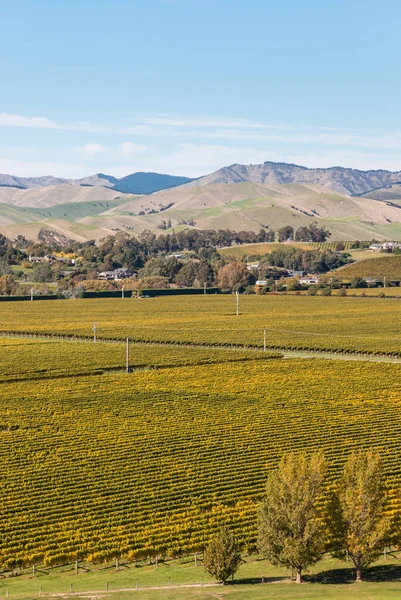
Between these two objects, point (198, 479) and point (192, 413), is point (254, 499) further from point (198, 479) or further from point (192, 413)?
point (192, 413)

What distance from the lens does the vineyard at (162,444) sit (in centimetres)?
4191

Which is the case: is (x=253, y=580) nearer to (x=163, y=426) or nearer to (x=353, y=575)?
(x=353, y=575)

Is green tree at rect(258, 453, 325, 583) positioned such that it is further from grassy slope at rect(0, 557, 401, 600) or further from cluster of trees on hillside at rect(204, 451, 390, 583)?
grassy slope at rect(0, 557, 401, 600)

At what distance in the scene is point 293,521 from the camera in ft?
123

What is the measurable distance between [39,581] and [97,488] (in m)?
10.9

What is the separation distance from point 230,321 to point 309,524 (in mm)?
107117

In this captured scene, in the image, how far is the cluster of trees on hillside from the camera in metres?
36.9

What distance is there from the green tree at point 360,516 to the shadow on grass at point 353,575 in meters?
0.36

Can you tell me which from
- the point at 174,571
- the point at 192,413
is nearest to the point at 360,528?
the point at 174,571

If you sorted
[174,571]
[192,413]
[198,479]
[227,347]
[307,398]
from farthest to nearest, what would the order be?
[227,347]
[307,398]
[192,413]
[198,479]
[174,571]

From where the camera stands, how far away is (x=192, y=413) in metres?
69.1

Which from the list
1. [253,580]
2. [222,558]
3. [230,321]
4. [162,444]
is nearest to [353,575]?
[253,580]

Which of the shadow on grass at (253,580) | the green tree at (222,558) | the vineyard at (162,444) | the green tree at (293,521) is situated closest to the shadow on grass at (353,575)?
the green tree at (293,521)

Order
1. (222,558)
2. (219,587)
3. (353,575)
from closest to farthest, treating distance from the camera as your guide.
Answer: (219,587)
(222,558)
(353,575)
